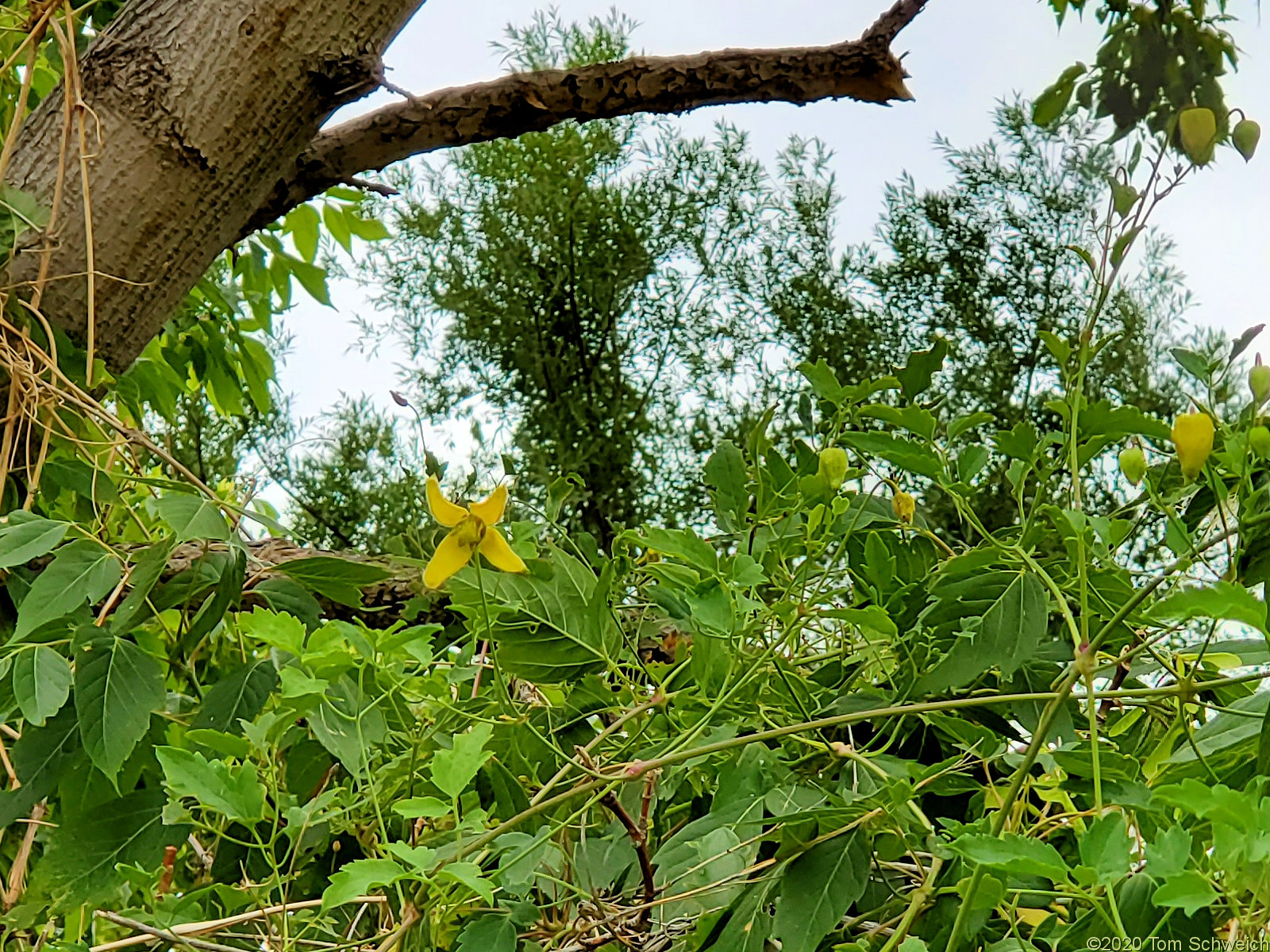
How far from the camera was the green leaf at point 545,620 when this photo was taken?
27 centimetres

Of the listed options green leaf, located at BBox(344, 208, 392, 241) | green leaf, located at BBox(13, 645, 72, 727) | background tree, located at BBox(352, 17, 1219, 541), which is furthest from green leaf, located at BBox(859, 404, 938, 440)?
background tree, located at BBox(352, 17, 1219, 541)

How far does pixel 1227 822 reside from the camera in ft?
0.50

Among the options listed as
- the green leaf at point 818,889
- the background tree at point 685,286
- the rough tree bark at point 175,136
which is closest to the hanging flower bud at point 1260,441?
the green leaf at point 818,889

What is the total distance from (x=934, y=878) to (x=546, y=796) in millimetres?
87

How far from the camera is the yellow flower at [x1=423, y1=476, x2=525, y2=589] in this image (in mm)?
239

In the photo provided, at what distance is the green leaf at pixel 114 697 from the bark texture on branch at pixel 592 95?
1.19ft

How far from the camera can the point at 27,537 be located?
320mm

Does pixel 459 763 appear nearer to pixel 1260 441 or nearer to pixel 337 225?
pixel 1260 441

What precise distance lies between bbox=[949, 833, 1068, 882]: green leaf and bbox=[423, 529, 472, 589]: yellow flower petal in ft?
0.38

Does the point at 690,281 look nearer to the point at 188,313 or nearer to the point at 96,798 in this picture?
the point at 188,313

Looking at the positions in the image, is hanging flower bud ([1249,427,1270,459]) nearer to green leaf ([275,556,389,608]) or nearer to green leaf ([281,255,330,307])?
green leaf ([275,556,389,608])

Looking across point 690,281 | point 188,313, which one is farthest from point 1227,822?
point 690,281

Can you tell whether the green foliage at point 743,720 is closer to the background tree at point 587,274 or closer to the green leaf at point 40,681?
the green leaf at point 40,681

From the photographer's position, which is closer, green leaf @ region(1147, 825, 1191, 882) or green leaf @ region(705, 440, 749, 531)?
green leaf @ region(1147, 825, 1191, 882)
